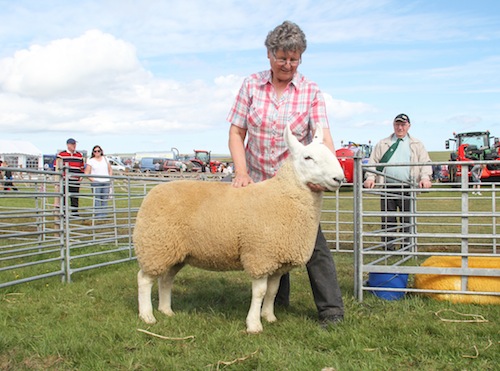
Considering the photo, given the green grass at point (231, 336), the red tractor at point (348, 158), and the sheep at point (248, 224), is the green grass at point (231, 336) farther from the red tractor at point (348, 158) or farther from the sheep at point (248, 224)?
the red tractor at point (348, 158)

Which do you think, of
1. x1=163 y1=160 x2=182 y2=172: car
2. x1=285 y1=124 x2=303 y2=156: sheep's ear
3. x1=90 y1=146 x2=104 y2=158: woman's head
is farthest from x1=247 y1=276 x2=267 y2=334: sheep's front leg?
x1=163 y1=160 x2=182 y2=172: car

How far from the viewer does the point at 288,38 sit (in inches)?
150

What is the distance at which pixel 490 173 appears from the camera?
21859 millimetres

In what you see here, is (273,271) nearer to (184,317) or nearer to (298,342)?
(298,342)

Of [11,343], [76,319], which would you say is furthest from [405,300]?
[11,343]

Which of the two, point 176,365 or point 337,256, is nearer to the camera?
point 176,365

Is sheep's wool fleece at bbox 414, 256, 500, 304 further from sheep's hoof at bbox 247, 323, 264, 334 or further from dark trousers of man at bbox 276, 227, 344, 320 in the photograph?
sheep's hoof at bbox 247, 323, 264, 334

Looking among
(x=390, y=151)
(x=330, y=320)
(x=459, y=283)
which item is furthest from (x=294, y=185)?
(x=390, y=151)

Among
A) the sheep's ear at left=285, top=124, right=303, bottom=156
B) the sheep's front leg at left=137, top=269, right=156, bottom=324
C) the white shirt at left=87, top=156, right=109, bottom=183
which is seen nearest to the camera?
the sheep's ear at left=285, top=124, right=303, bottom=156

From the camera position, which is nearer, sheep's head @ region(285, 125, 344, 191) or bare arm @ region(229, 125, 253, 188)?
sheep's head @ region(285, 125, 344, 191)

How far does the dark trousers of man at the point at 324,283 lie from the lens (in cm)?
401

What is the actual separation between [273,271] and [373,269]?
4.45 ft

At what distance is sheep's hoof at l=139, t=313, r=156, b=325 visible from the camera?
4.09 m

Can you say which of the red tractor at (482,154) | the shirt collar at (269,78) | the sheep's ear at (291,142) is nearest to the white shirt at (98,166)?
the shirt collar at (269,78)
